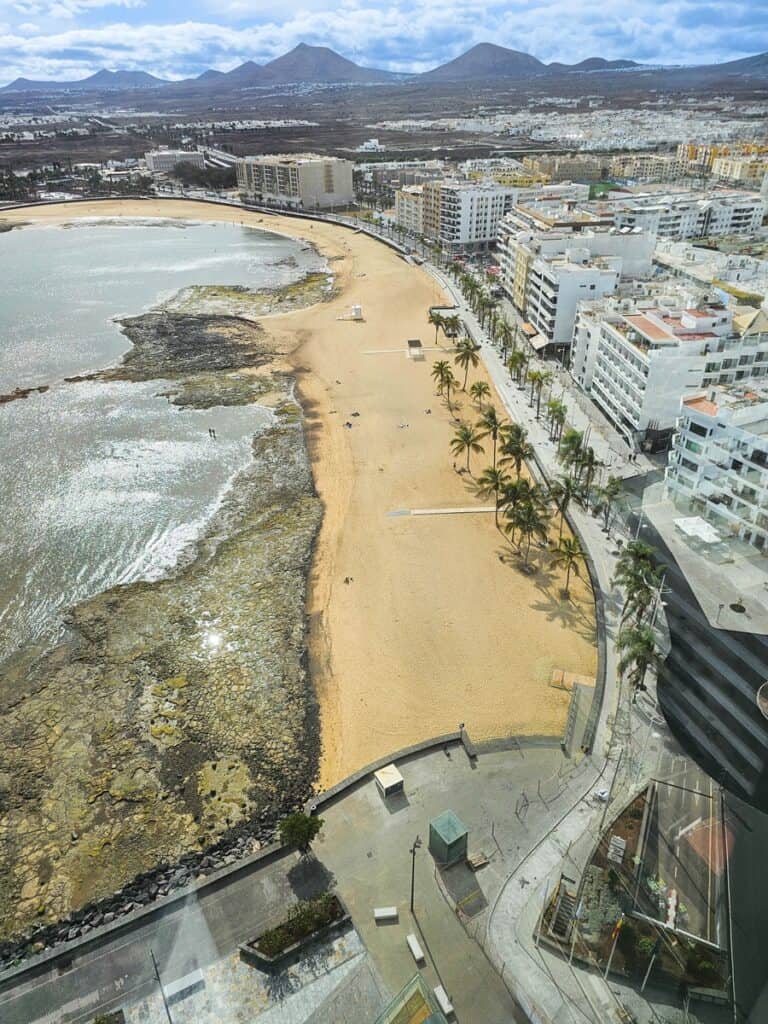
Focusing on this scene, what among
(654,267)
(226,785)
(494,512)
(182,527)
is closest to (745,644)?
(226,785)

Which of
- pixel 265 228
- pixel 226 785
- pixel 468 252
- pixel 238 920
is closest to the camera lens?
pixel 238 920

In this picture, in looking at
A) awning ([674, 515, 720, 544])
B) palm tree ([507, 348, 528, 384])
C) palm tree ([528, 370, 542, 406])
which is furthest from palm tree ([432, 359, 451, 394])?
awning ([674, 515, 720, 544])

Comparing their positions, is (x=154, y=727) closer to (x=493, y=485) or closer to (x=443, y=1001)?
(x=443, y=1001)

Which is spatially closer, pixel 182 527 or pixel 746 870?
pixel 746 870

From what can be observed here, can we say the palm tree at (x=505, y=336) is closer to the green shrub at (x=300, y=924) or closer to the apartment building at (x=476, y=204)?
the apartment building at (x=476, y=204)

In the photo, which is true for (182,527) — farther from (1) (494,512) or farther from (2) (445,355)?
(2) (445,355)
